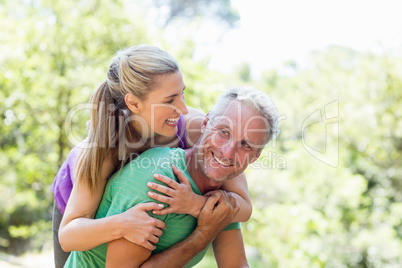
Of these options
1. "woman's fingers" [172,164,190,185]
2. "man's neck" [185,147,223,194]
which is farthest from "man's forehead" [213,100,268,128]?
"woman's fingers" [172,164,190,185]

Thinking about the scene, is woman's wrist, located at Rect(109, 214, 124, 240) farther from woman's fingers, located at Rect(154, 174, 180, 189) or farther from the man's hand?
the man's hand

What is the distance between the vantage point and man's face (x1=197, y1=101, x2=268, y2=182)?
2.00m

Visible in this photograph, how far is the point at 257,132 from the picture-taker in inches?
79.0

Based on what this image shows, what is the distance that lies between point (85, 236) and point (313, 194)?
28.8ft

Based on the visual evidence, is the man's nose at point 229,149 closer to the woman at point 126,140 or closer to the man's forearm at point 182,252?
the woman at point 126,140

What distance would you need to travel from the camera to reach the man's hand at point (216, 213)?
188 centimetres

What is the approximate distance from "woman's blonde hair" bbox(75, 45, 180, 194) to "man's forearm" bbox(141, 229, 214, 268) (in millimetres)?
493

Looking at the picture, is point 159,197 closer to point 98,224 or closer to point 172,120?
point 98,224

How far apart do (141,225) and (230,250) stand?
29.6 inches

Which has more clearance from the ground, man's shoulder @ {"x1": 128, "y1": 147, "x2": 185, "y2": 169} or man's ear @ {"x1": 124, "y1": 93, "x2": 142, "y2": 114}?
man's ear @ {"x1": 124, "y1": 93, "x2": 142, "y2": 114}

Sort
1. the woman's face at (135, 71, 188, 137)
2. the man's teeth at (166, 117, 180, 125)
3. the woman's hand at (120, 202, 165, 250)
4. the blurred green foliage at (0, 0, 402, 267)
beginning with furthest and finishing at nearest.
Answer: the blurred green foliage at (0, 0, 402, 267) → the man's teeth at (166, 117, 180, 125) → the woman's face at (135, 71, 188, 137) → the woman's hand at (120, 202, 165, 250)

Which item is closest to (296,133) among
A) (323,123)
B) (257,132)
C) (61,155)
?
(323,123)

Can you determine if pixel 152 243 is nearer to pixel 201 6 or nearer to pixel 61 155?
pixel 61 155

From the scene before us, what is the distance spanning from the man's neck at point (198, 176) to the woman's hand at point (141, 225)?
1.25 ft
